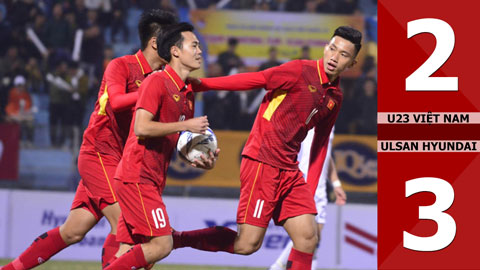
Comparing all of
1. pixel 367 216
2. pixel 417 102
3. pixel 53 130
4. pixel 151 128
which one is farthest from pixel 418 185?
pixel 53 130

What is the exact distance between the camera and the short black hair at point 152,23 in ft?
20.1

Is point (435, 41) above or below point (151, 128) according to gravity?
above

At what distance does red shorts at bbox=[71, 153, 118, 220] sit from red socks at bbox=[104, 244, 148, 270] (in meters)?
0.72

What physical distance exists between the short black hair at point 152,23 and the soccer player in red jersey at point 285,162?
82cm

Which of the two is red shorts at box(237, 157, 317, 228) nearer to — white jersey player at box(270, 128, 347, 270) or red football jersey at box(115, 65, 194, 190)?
red football jersey at box(115, 65, 194, 190)

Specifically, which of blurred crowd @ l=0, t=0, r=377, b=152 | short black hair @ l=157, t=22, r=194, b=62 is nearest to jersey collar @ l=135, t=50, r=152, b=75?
short black hair @ l=157, t=22, r=194, b=62

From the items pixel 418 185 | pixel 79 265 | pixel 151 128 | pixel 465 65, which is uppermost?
pixel 465 65

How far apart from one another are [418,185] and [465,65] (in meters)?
0.91

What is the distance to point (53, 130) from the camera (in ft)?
33.4

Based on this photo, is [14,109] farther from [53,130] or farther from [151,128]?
[151,128]

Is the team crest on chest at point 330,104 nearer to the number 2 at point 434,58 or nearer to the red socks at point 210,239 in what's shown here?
the number 2 at point 434,58

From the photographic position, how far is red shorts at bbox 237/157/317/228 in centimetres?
607

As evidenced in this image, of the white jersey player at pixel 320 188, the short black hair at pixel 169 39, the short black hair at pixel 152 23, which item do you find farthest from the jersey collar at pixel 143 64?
the white jersey player at pixel 320 188

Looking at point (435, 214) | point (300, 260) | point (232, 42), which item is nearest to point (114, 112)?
point (300, 260)
